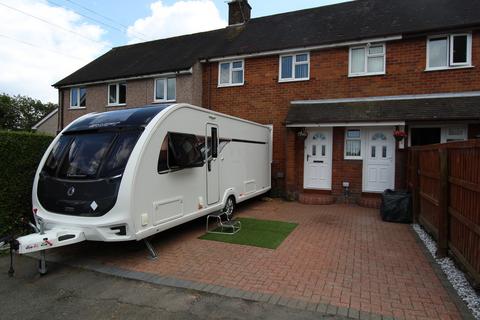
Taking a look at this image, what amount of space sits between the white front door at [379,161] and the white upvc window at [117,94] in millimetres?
11431

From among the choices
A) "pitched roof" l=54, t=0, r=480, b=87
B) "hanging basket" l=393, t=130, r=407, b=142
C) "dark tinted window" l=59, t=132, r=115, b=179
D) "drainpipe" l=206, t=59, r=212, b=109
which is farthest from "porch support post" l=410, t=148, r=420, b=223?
"drainpipe" l=206, t=59, r=212, b=109

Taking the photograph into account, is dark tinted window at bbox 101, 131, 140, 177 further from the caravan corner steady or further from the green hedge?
the green hedge

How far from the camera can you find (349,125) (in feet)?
34.0

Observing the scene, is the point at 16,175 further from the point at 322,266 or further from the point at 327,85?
the point at 327,85

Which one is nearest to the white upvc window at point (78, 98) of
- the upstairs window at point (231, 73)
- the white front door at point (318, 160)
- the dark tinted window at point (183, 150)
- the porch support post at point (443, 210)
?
the upstairs window at point (231, 73)

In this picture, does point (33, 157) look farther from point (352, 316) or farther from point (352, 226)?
point (352, 226)

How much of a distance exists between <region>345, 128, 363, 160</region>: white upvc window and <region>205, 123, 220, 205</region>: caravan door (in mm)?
5523

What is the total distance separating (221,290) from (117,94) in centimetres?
1454

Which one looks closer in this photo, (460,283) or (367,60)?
(460,283)

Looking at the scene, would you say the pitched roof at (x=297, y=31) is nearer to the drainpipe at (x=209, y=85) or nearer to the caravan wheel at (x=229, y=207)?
the drainpipe at (x=209, y=85)

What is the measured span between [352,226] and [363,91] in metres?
5.53

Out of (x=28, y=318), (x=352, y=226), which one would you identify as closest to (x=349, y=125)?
(x=352, y=226)

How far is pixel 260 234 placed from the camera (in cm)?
704

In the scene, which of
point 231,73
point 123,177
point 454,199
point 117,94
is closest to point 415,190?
point 454,199
